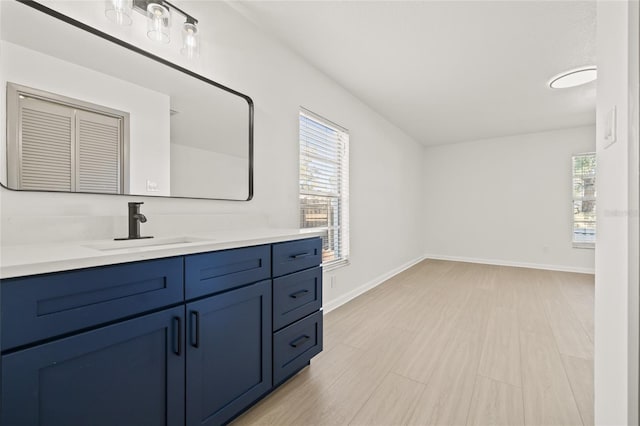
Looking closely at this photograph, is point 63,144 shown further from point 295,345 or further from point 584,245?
point 584,245

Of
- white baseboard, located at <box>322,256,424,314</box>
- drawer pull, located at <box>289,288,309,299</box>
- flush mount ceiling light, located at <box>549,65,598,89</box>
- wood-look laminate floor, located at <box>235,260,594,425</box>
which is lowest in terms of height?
wood-look laminate floor, located at <box>235,260,594,425</box>

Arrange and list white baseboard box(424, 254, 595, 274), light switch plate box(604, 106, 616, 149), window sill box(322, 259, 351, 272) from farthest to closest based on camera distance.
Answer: white baseboard box(424, 254, 595, 274), window sill box(322, 259, 351, 272), light switch plate box(604, 106, 616, 149)

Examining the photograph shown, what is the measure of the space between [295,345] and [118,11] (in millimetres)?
2028

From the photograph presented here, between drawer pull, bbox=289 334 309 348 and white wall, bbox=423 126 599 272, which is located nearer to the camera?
drawer pull, bbox=289 334 309 348

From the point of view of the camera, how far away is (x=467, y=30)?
2.26m

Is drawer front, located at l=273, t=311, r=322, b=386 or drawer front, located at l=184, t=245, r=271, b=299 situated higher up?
drawer front, located at l=184, t=245, r=271, b=299

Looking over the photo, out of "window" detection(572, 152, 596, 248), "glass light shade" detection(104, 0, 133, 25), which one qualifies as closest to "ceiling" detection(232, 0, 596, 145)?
"glass light shade" detection(104, 0, 133, 25)

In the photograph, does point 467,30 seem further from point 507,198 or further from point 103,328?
point 507,198

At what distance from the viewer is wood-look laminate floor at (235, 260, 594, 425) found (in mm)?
1523

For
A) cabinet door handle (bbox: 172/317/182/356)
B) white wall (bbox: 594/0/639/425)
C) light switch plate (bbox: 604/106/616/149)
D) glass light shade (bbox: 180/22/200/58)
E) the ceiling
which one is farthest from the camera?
the ceiling

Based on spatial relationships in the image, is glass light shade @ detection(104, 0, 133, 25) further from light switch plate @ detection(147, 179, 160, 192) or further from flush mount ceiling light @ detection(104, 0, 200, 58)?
light switch plate @ detection(147, 179, 160, 192)

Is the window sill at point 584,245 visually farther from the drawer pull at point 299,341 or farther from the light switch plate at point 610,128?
the drawer pull at point 299,341

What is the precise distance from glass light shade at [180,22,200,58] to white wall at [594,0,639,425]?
1.92 m

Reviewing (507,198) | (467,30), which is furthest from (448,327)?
(507,198)
